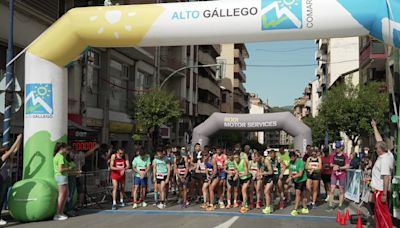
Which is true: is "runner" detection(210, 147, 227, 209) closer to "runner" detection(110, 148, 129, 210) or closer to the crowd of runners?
the crowd of runners

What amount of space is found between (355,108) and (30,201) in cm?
2451

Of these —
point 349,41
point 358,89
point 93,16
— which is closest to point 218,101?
point 349,41

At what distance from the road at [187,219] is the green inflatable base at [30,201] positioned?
21 centimetres

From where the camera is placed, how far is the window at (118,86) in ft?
85.0

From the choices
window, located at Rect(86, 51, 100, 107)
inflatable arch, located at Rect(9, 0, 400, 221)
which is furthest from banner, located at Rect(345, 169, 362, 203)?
window, located at Rect(86, 51, 100, 107)

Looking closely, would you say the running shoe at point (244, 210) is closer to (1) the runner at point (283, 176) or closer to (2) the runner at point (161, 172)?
(1) the runner at point (283, 176)

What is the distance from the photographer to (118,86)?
26.9 m

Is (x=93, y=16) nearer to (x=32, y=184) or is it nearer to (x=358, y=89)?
(x=32, y=184)

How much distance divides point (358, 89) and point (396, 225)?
2307 cm

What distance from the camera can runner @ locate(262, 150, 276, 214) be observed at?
12014mm

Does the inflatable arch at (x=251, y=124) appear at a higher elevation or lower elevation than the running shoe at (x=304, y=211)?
higher

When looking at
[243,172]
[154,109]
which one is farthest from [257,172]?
[154,109]

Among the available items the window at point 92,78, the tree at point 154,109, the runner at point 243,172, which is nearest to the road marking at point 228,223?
the runner at point 243,172

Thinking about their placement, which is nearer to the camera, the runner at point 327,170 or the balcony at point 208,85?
the runner at point 327,170
